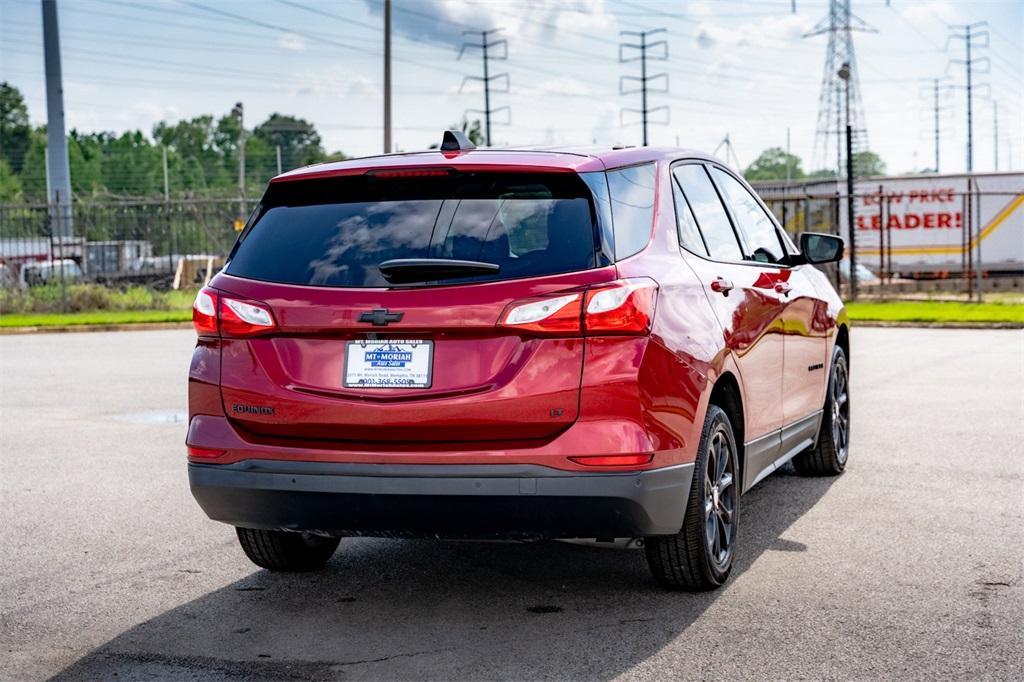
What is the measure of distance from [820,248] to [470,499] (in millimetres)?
3331

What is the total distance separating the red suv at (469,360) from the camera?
4.97 metres

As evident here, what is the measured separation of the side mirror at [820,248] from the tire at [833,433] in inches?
34.7

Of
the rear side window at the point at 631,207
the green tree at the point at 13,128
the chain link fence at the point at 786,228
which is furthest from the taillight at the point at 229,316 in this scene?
the green tree at the point at 13,128

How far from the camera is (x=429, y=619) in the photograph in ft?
17.8

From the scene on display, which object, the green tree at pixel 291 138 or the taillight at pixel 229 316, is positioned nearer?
the taillight at pixel 229 316

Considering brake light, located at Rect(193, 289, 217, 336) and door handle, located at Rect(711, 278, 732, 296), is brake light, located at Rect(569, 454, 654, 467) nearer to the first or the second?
door handle, located at Rect(711, 278, 732, 296)

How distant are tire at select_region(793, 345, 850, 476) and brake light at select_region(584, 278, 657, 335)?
3436 millimetres

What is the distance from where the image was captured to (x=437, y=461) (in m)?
5.01

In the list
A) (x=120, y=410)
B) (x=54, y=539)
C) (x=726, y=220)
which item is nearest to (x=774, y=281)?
(x=726, y=220)

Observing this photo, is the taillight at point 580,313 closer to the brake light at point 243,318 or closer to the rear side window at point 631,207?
the rear side window at point 631,207

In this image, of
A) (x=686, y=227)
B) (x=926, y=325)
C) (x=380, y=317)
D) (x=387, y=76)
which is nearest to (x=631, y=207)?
(x=686, y=227)

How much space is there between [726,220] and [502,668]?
2.72m

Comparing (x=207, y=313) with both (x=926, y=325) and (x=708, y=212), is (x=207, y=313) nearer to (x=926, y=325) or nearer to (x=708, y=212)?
(x=708, y=212)

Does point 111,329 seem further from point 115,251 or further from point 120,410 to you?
point 120,410
